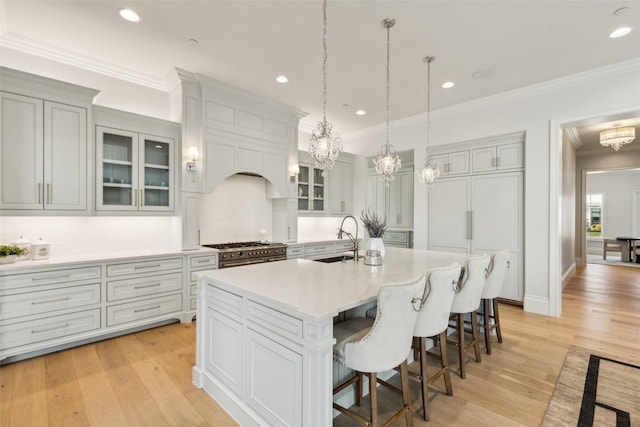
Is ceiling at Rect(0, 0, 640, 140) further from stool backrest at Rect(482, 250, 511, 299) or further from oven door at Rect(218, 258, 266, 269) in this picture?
oven door at Rect(218, 258, 266, 269)

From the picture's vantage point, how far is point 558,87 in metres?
3.92

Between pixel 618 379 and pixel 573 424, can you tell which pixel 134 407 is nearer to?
pixel 573 424

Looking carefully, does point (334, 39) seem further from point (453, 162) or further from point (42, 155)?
point (42, 155)

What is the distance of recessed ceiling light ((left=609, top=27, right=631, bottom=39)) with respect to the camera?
2.83 metres

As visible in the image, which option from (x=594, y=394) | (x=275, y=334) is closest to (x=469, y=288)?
(x=594, y=394)

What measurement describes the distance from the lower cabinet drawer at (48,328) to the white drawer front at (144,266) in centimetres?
43

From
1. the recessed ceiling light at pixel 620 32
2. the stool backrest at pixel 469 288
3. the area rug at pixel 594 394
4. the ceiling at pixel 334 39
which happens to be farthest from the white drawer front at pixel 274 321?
the recessed ceiling light at pixel 620 32

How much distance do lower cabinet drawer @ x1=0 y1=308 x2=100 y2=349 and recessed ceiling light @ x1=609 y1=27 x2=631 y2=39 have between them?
6.05 meters

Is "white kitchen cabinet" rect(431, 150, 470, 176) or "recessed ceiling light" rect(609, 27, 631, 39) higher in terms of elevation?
"recessed ceiling light" rect(609, 27, 631, 39)

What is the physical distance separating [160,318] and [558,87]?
19.7ft

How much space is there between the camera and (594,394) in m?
2.26

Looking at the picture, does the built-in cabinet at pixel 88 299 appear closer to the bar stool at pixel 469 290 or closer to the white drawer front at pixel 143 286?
the white drawer front at pixel 143 286

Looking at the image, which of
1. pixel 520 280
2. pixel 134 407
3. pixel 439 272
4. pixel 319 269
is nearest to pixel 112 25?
pixel 319 269

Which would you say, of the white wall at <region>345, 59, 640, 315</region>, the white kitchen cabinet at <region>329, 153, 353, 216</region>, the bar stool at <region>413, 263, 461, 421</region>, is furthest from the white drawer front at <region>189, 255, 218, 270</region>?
the white wall at <region>345, 59, 640, 315</region>
